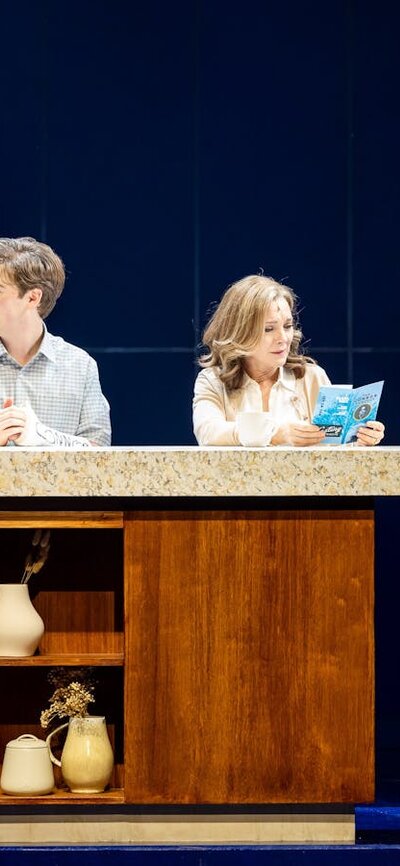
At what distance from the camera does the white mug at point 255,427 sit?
10.4ft

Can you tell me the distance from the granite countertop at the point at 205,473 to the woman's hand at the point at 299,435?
800mm

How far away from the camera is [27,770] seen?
9.15 feet

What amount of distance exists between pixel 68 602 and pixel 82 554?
116 mm

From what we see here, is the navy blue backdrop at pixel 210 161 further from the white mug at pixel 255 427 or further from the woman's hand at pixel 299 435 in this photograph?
the white mug at pixel 255 427

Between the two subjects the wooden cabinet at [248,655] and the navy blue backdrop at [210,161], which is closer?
the wooden cabinet at [248,655]

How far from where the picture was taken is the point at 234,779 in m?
2.75

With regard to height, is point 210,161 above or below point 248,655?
above

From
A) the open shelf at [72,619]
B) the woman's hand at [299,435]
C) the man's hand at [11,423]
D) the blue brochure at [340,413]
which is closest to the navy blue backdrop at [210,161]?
the woman's hand at [299,435]

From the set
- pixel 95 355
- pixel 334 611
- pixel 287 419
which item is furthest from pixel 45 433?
pixel 95 355

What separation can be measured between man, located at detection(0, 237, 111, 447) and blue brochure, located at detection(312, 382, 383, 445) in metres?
0.75

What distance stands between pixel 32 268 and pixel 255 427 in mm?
1054
